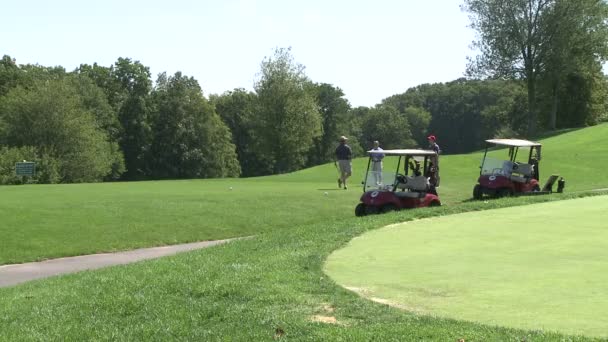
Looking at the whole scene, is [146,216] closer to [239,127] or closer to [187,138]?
[187,138]

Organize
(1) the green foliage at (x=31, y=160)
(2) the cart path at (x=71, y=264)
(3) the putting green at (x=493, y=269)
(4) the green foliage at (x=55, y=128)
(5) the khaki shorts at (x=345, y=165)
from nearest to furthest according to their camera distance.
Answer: (3) the putting green at (x=493, y=269), (2) the cart path at (x=71, y=264), (5) the khaki shorts at (x=345, y=165), (1) the green foliage at (x=31, y=160), (4) the green foliage at (x=55, y=128)

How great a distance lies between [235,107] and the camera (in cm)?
10169

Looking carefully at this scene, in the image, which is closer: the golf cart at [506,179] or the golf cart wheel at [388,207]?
the golf cart wheel at [388,207]

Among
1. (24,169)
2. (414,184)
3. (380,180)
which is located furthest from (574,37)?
(380,180)

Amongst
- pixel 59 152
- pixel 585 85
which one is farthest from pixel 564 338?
pixel 585 85

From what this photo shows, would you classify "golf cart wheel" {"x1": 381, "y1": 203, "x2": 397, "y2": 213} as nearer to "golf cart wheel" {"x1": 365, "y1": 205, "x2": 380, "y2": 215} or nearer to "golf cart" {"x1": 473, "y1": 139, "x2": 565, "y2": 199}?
"golf cart wheel" {"x1": 365, "y1": 205, "x2": 380, "y2": 215}

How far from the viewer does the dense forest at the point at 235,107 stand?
188ft

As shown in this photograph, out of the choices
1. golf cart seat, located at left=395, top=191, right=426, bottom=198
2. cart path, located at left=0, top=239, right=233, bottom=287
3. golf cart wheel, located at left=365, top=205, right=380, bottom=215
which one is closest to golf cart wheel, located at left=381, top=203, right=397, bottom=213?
golf cart wheel, located at left=365, top=205, right=380, bottom=215

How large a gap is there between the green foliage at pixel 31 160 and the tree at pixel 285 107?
21410 millimetres

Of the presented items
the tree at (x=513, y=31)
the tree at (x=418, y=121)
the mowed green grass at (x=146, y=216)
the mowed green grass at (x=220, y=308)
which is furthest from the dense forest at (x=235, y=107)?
the mowed green grass at (x=220, y=308)

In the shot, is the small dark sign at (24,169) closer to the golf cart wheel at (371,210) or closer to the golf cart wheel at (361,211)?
the golf cart wheel at (361,211)

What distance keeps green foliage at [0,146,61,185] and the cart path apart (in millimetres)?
30861

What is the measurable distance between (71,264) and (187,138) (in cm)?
7066

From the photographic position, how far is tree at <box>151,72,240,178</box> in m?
83.4
